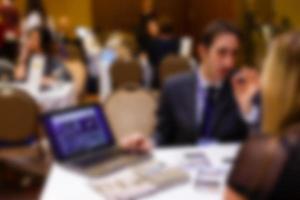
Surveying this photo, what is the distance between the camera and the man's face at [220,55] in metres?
2.77

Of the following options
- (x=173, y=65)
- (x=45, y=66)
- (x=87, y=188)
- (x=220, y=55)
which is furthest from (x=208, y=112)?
(x=173, y=65)

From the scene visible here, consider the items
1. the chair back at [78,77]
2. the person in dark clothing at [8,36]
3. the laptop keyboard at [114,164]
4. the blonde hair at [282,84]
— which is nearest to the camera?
the blonde hair at [282,84]

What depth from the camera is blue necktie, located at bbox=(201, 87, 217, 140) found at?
2.70m

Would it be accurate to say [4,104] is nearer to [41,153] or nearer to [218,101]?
[41,153]

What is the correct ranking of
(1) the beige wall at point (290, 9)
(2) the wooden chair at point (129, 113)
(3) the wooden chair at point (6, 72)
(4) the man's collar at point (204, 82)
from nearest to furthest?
1. (4) the man's collar at point (204, 82)
2. (2) the wooden chair at point (129, 113)
3. (3) the wooden chair at point (6, 72)
4. (1) the beige wall at point (290, 9)

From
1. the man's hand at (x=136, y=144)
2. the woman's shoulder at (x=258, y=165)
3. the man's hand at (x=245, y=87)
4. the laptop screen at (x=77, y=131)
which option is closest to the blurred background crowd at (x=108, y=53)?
the man's hand at (x=245, y=87)

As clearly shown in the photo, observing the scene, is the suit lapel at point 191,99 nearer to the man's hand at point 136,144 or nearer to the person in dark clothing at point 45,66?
the man's hand at point 136,144

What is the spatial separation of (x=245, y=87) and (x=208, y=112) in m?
0.24

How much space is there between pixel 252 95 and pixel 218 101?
7.4 inches

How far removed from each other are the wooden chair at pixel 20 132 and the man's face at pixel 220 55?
157cm

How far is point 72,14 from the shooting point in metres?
10.3

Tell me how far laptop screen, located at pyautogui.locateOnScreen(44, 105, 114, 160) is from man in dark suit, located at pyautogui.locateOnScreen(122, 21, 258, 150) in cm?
51

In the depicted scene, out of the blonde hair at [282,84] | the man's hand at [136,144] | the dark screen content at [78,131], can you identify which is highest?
the dark screen content at [78,131]

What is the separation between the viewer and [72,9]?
10.3m
